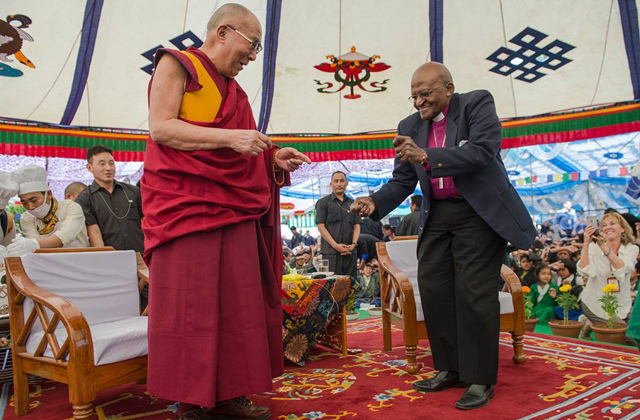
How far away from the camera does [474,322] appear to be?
217 cm

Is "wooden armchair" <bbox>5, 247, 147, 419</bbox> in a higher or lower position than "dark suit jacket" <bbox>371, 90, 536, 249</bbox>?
lower

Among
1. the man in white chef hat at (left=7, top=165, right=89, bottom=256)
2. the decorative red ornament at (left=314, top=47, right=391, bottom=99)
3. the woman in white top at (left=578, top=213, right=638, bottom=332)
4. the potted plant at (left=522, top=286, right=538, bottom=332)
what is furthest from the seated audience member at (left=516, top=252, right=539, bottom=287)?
the man in white chef hat at (left=7, top=165, right=89, bottom=256)

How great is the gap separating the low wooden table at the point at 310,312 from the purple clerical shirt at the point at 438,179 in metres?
1.05

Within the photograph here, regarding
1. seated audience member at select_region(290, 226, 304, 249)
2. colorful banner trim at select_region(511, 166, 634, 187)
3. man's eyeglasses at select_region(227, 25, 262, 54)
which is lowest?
seated audience member at select_region(290, 226, 304, 249)

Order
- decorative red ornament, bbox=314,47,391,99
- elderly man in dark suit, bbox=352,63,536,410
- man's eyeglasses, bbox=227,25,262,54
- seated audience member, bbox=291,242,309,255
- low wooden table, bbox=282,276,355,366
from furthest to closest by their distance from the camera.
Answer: seated audience member, bbox=291,242,309,255
decorative red ornament, bbox=314,47,391,99
low wooden table, bbox=282,276,355,366
elderly man in dark suit, bbox=352,63,536,410
man's eyeglasses, bbox=227,25,262,54

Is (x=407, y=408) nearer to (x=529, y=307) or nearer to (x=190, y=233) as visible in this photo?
(x=190, y=233)

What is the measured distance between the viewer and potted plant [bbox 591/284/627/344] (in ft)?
10.9

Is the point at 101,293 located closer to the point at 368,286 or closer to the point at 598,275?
the point at 598,275

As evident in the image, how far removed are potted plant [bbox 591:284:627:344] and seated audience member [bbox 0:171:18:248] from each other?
373cm

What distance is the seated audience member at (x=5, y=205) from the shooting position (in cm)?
259

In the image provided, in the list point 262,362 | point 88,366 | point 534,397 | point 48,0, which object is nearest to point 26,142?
point 48,0

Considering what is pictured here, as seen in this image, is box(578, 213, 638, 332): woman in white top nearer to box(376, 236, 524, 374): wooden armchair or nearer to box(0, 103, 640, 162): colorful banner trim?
box(376, 236, 524, 374): wooden armchair

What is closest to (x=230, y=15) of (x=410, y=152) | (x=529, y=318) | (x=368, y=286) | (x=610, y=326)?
(x=410, y=152)

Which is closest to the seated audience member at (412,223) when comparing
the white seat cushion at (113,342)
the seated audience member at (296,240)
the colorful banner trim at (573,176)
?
the white seat cushion at (113,342)
